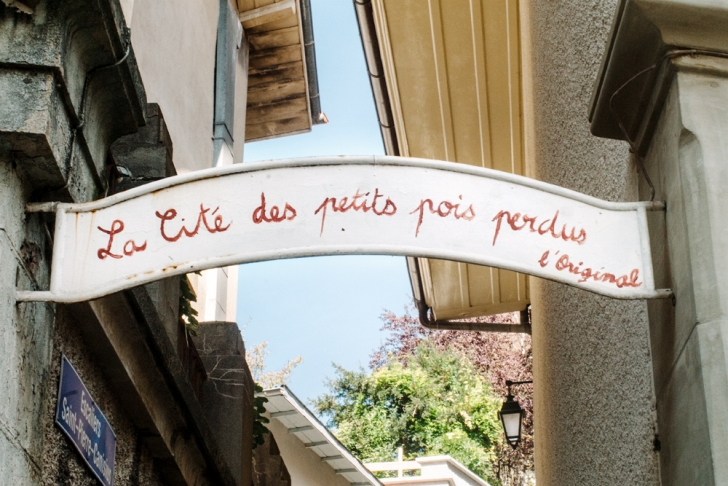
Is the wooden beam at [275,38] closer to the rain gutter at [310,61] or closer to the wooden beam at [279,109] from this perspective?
the rain gutter at [310,61]

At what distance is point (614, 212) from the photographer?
3.15 metres

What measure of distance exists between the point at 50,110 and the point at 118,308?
1.05 m

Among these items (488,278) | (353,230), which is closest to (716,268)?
(353,230)

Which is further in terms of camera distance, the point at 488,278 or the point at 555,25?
the point at 488,278

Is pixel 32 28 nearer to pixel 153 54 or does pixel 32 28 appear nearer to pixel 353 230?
pixel 353 230

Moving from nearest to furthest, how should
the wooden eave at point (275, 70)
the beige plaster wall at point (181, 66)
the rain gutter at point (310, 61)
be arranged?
the beige plaster wall at point (181, 66) → the wooden eave at point (275, 70) → the rain gutter at point (310, 61)

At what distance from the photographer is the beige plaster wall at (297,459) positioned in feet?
52.1

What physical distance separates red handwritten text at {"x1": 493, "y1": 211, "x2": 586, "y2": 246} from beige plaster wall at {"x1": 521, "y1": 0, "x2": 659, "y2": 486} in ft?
2.12

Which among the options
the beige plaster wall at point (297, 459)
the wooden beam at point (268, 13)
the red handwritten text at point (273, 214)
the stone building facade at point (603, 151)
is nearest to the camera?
the stone building facade at point (603, 151)

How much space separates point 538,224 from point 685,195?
0.44m

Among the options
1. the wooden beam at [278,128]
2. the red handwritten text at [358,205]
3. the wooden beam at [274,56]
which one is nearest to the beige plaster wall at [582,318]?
the red handwritten text at [358,205]

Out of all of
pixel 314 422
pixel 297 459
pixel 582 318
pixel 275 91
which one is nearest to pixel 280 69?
pixel 275 91

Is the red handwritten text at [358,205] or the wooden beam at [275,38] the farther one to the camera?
the wooden beam at [275,38]

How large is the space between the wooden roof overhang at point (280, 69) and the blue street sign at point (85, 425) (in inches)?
383
